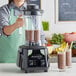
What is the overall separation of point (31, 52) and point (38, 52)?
1.7 inches

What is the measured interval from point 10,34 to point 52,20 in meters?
1.11

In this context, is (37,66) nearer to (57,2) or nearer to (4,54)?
(4,54)

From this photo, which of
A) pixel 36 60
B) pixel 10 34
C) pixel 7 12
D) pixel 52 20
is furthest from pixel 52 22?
pixel 36 60

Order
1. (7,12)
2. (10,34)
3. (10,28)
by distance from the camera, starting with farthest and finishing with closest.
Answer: (7,12) → (10,34) → (10,28)

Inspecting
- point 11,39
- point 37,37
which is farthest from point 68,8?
point 37,37

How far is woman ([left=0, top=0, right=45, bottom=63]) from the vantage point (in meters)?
2.30

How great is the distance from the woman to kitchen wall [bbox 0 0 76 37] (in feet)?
2.74

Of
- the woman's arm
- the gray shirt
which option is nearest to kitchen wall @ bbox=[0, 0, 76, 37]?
the gray shirt

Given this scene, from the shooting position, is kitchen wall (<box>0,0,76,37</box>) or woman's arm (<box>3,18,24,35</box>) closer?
woman's arm (<box>3,18,24,35</box>)

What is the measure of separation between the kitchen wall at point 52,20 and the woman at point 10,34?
834 mm

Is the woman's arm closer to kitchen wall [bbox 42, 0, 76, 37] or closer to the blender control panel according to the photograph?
the blender control panel

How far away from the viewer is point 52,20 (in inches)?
132

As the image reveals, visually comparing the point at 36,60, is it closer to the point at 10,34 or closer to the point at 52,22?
the point at 10,34

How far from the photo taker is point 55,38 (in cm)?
322
